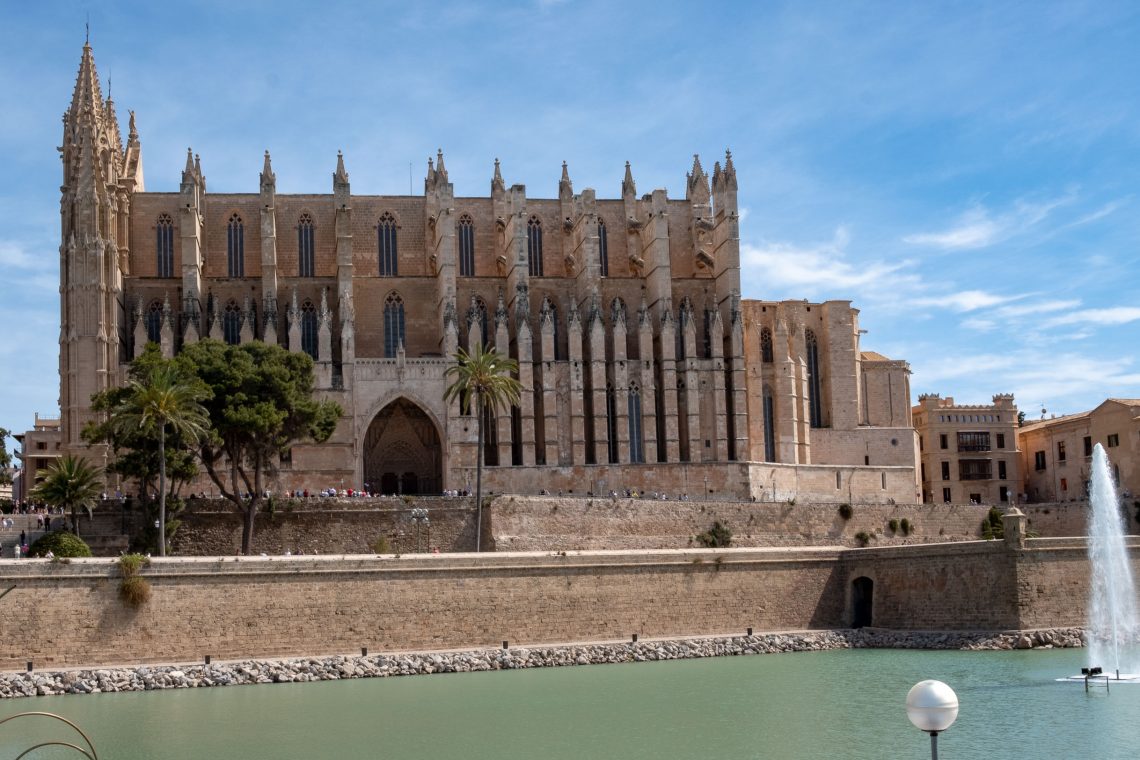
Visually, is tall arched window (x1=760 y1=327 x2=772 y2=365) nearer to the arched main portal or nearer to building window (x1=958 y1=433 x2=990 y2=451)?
building window (x1=958 y1=433 x2=990 y2=451)

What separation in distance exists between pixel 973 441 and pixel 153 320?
38.4 metres

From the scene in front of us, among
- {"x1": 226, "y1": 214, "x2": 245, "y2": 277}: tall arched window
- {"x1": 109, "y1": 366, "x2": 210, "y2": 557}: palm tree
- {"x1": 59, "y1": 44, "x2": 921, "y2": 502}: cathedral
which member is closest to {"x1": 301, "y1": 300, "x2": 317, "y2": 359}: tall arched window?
{"x1": 59, "y1": 44, "x2": 921, "y2": 502}: cathedral

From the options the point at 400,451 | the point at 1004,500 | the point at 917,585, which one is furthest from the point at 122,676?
the point at 1004,500

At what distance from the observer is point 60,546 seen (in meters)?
38.8

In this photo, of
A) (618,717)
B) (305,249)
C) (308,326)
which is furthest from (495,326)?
(618,717)

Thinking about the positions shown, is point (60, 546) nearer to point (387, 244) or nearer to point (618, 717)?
point (618, 717)

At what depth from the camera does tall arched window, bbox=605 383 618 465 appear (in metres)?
59.1

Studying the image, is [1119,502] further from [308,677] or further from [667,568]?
[308,677]

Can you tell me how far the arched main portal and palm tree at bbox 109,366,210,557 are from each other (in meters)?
16.1

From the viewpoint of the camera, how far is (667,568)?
136ft

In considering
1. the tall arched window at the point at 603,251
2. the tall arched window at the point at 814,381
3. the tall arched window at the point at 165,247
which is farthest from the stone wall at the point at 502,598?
the tall arched window at the point at 165,247

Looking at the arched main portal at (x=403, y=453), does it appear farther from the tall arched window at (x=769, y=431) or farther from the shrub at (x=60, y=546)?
the shrub at (x=60, y=546)

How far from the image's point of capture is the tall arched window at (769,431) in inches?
2450

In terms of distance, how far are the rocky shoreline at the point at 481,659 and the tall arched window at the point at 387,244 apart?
27835mm
